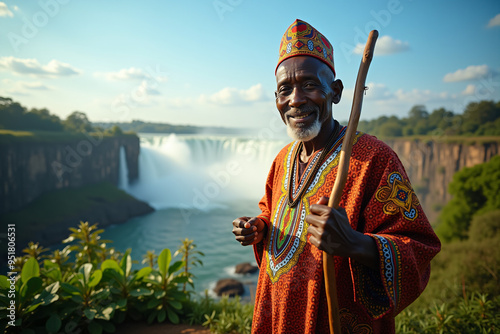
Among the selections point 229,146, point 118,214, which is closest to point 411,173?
point 229,146

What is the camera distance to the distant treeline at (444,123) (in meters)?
42.8

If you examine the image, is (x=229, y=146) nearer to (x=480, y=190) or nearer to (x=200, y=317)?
(x=480, y=190)

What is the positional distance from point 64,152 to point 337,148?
34.7 metres

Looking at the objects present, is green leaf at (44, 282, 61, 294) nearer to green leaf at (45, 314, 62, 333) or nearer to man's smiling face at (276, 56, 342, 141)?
green leaf at (45, 314, 62, 333)

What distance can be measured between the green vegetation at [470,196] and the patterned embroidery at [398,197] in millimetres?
24152

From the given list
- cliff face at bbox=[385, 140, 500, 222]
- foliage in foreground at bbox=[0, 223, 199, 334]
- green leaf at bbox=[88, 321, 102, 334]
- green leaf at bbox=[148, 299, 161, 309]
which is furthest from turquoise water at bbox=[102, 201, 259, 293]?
cliff face at bbox=[385, 140, 500, 222]

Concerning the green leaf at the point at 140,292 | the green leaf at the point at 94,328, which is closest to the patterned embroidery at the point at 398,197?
the green leaf at the point at 140,292

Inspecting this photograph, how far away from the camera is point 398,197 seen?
4.49ft

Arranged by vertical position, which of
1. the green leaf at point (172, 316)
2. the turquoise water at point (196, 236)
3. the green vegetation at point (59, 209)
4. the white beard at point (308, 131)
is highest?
the white beard at point (308, 131)

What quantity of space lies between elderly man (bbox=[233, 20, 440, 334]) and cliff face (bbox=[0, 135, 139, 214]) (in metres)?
29.7

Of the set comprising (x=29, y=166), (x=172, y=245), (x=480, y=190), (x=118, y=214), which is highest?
(x=480, y=190)

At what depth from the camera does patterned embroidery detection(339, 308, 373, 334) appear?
4.80 ft

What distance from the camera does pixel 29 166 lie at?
2655cm

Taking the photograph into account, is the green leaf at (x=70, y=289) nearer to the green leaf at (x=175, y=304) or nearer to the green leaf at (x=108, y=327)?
the green leaf at (x=108, y=327)
